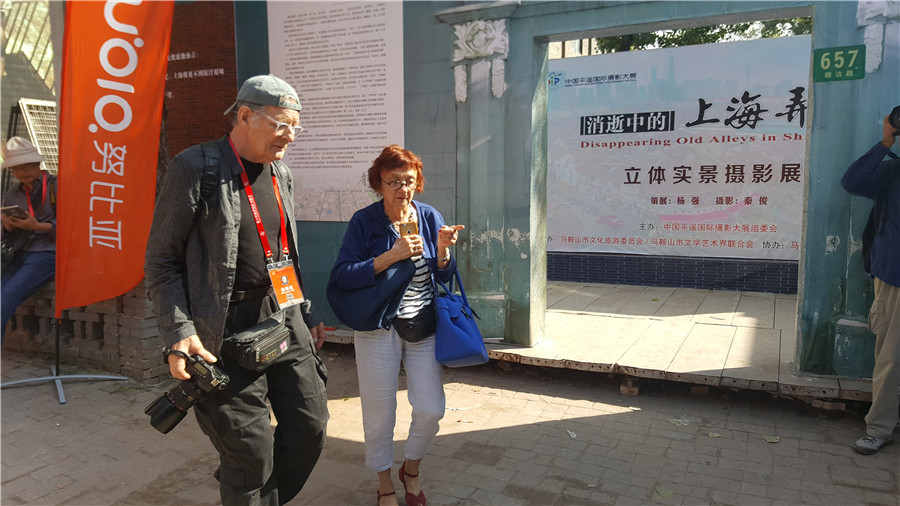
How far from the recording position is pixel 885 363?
3994 mm

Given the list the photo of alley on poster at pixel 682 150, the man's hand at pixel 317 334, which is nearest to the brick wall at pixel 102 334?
the man's hand at pixel 317 334

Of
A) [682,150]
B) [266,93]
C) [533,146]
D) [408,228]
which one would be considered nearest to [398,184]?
[408,228]

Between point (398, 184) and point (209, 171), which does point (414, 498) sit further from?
point (209, 171)

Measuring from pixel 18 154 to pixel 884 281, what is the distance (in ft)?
23.7

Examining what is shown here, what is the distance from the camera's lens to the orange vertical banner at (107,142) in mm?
4941

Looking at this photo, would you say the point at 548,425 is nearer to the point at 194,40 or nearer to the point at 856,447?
the point at 856,447

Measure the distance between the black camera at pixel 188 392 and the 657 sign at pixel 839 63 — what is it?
4.62 metres

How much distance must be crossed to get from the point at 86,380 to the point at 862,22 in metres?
7.10

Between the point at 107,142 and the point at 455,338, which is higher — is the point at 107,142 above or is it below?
above

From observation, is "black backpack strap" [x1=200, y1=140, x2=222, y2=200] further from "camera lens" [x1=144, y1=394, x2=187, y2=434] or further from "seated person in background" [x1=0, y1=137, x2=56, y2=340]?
"seated person in background" [x1=0, y1=137, x2=56, y2=340]

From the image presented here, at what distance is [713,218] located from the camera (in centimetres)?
875

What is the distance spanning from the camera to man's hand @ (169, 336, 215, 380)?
2.29 m

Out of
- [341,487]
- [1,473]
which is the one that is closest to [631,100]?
[341,487]

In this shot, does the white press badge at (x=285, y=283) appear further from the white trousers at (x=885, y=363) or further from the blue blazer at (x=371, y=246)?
the white trousers at (x=885, y=363)
